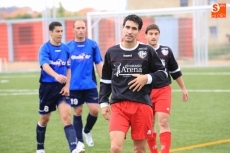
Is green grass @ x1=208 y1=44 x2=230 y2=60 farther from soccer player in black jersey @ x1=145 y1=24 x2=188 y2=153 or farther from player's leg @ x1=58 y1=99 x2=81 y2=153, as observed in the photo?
player's leg @ x1=58 y1=99 x2=81 y2=153

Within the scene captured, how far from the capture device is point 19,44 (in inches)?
1345

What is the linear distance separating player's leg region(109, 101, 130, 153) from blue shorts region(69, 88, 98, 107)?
3.17 metres

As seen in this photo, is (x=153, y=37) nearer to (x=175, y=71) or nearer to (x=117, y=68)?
(x=175, y=71)

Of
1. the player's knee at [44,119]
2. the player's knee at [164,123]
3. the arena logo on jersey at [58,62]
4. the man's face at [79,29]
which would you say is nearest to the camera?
the player's knee at [164,123]

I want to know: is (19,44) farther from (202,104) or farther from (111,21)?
(202,104)

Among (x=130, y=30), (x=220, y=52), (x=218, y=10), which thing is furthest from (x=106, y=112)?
(x=220, y=52)

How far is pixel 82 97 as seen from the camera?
35.6ft

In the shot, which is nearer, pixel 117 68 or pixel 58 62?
pixel 117 68

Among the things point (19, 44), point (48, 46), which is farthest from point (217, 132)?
point (19, 44)

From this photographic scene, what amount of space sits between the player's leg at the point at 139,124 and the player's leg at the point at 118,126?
90 millimetres

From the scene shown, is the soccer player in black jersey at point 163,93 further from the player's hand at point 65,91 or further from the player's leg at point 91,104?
the player's leg at point 91,104

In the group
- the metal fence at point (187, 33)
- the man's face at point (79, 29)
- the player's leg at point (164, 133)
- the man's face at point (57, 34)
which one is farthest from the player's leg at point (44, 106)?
the metal fence at point (187, 33)

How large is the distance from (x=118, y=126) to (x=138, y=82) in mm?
569

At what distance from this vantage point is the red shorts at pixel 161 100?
920 centimetres
